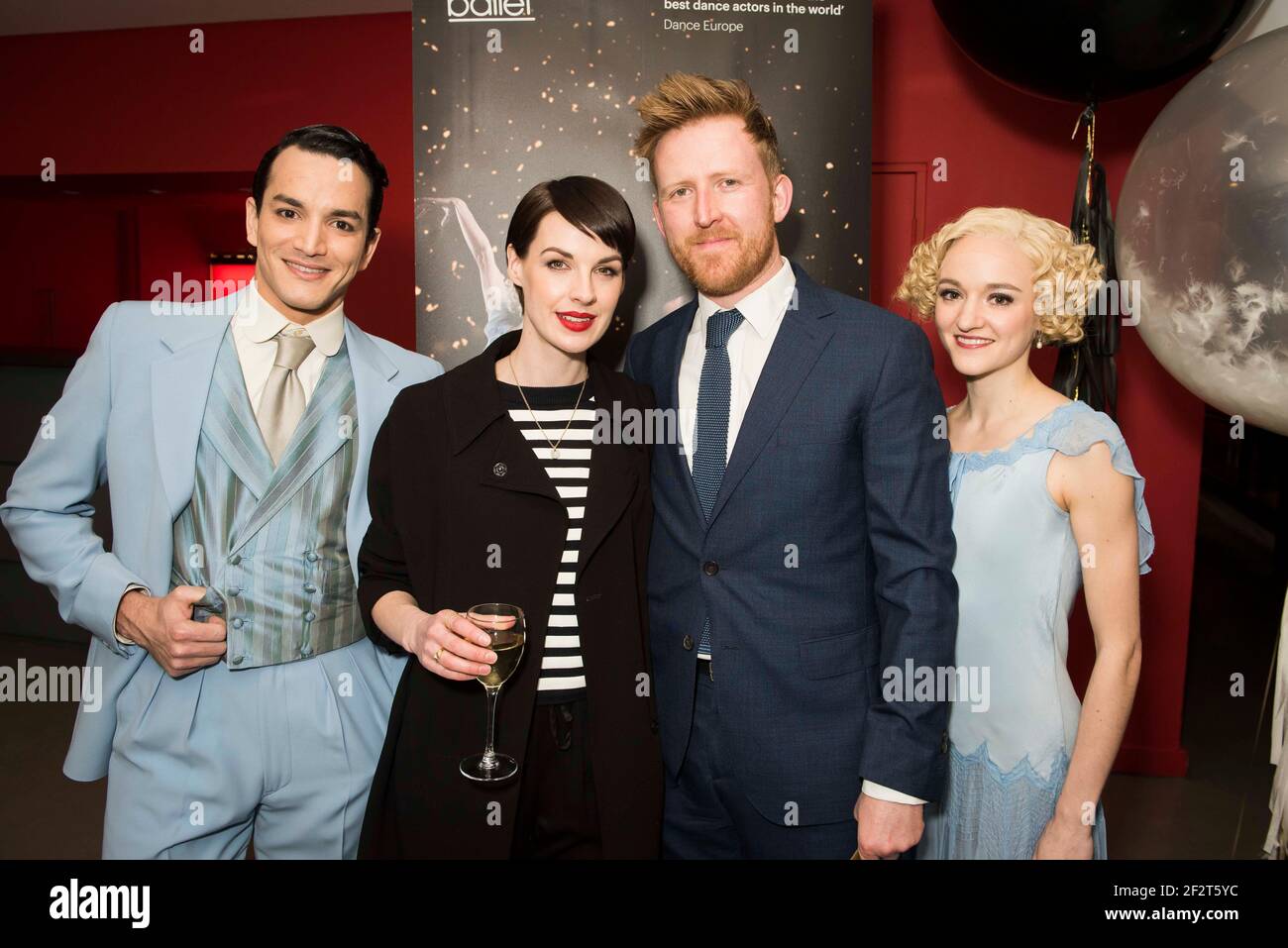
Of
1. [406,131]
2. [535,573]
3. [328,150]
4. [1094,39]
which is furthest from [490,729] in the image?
[406,131]

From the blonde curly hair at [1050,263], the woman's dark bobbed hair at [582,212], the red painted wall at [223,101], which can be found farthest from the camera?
the red painted wall at [223,101]

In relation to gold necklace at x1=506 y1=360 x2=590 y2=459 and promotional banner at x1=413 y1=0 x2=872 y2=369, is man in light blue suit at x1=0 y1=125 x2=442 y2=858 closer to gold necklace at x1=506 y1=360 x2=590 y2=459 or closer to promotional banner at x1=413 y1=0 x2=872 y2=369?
gold necklace at x1=506 y1=360 x2=590 y2=459

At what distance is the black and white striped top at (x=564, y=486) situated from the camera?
1750 millimetres

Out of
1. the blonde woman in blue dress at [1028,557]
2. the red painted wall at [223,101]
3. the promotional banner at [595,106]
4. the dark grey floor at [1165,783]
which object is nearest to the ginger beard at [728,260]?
the blonde woman in blue dress at [1028,557]

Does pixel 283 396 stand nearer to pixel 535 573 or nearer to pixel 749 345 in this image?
pixel 535 573

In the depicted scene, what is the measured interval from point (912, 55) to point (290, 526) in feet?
10.3

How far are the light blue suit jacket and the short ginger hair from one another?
0.85 m

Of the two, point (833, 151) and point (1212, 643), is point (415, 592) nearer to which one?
point (833, 151)

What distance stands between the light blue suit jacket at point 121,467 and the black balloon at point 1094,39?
1945 millimetres

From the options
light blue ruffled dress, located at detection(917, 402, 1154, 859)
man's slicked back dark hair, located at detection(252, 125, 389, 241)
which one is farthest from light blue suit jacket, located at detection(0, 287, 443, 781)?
light blue ruffled dress, located at detection(917, 402, 1154, 859)

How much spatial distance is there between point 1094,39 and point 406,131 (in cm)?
302

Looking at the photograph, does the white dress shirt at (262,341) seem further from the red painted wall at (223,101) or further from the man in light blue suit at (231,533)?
the red painted wall at (223,101)

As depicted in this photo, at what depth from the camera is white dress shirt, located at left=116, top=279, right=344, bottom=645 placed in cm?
189

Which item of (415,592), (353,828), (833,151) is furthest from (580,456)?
(833,151)
